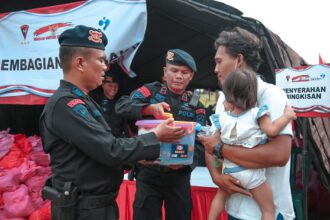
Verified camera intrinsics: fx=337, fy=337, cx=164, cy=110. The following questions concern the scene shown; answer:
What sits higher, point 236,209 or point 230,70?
point 230,70

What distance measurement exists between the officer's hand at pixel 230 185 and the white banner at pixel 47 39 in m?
2.22

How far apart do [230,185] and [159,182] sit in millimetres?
836

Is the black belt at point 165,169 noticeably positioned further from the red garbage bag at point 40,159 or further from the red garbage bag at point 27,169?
the red garbage bag at point 40,159

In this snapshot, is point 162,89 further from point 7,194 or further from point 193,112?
point 7,194

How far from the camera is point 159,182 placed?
98.0 inches

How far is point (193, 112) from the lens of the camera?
2691 mm

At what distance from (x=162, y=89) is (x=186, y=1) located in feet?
4.52

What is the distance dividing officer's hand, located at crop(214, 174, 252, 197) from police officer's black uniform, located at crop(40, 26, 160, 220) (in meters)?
0.40

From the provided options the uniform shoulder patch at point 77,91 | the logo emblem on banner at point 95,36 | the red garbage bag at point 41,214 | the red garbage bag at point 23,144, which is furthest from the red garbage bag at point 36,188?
the logo emblem on banner at point 95,36

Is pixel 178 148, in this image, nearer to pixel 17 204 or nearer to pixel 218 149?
pixel 218 149

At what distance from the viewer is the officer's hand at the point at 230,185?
1.73m

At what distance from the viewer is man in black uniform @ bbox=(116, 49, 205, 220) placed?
249cm

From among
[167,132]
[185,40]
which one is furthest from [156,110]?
[185,40]

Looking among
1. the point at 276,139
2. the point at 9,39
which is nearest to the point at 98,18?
the point at 9,39
